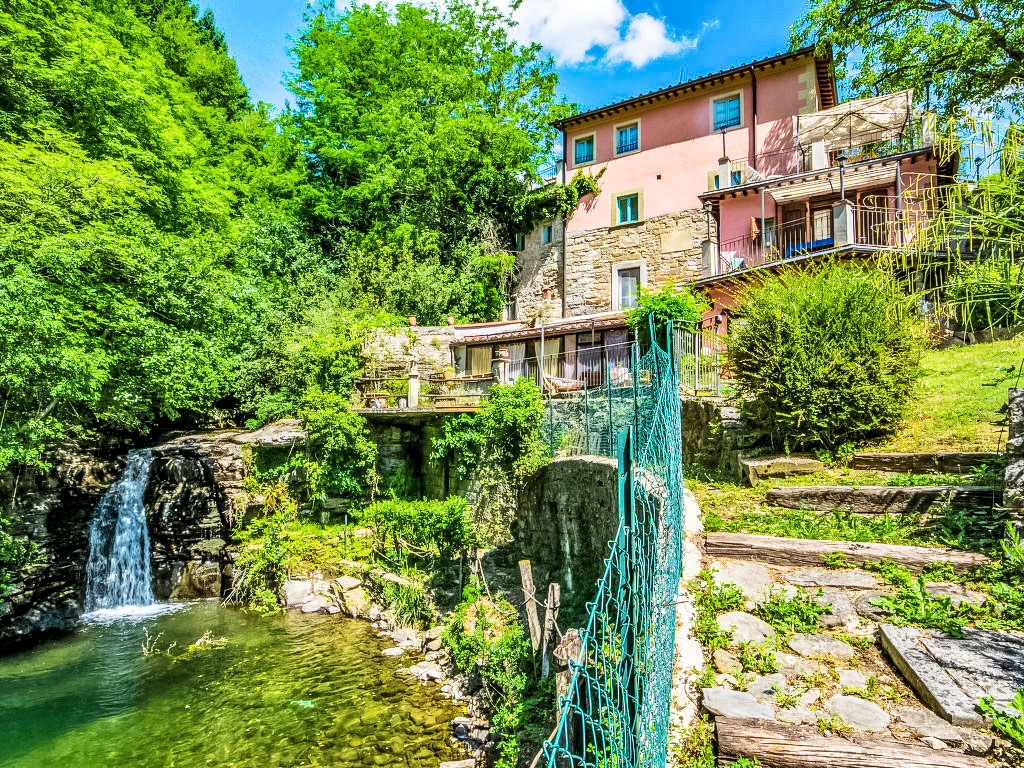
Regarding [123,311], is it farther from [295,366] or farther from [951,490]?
[951,490]

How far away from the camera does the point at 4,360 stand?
28.8 feet

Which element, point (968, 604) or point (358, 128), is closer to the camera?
point (968, 604)

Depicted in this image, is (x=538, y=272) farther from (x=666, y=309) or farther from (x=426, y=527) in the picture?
(x=666, y=309)

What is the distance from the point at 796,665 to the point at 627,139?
23618mm

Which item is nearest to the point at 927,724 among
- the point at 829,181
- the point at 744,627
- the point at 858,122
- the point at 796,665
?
the point at 796,665

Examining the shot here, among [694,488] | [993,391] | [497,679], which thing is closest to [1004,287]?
[694,488]

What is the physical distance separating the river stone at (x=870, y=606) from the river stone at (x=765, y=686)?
1080mm

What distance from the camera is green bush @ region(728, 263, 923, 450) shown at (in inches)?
286

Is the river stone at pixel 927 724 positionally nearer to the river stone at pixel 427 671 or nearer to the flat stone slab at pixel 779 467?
the flat stone slab at pixel 779 467

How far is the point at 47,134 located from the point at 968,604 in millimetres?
16821

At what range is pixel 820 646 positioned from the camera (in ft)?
12.0

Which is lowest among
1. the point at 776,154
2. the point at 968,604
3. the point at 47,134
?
the point at 968,604

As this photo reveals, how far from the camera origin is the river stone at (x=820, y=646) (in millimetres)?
3572

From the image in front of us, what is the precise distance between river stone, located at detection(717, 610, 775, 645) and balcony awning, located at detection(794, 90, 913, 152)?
64.5 ft
